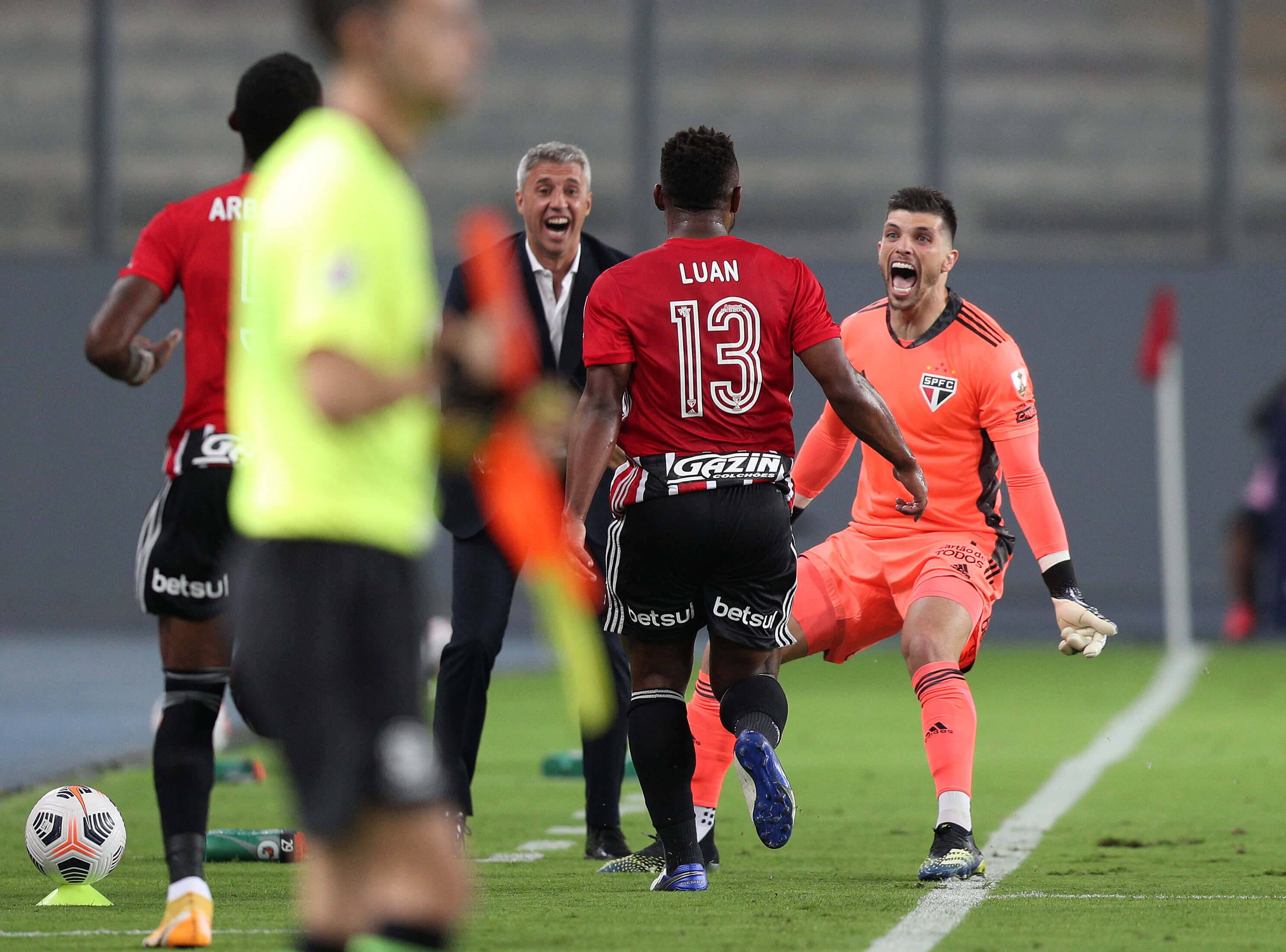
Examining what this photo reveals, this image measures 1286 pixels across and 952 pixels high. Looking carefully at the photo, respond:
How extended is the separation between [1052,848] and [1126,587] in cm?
1215

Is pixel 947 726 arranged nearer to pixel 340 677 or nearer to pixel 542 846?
pixel 542 846

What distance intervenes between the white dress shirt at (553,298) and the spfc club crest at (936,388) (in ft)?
4.11

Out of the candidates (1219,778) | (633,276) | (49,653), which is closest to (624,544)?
(633,276)

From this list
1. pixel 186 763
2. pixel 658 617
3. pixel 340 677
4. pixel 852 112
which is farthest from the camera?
pixel 852 112

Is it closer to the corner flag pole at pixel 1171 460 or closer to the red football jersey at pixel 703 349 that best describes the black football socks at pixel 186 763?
the red football jersey at pixel 703 349

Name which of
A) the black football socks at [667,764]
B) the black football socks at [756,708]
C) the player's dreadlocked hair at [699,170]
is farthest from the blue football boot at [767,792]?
the player's dreadlocked hair at [699,170]

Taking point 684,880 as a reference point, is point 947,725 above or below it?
above

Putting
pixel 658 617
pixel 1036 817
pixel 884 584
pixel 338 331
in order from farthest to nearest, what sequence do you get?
pixel 1036 817 < pixel 884 584 < pixel 658 617 < pixel 338 331

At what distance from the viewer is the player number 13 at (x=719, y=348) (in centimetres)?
561

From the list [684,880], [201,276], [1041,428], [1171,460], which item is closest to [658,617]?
[684,880]

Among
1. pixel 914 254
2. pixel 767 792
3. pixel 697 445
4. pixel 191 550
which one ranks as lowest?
pixel 767 792

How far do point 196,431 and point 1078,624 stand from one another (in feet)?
8.62

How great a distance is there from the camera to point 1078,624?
605 centimetres

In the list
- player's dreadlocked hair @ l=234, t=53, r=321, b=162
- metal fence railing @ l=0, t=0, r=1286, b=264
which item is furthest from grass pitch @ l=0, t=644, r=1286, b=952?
metal fence railing @ l=0, t=0, r=1286, b=264
